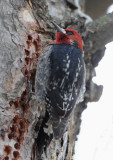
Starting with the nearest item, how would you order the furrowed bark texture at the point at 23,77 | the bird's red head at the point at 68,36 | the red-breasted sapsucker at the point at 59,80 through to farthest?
the furrowed bark texture at the point at 23,77 → the red-breasted sapsucker at the point at 59,80 → the bird's red head at the point at 68,36

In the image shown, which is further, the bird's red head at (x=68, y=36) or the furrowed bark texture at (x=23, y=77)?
the bird's red head at (x=68, y=36)

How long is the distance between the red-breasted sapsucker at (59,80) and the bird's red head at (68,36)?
0.07 metres

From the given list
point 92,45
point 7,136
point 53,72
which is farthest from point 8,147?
point 92,45

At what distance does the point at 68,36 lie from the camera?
350 cm

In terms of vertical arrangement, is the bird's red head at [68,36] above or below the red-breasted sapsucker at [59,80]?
above

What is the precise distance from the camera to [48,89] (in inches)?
119

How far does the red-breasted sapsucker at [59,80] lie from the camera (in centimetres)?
285

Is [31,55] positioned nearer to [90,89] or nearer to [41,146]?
[41,146]

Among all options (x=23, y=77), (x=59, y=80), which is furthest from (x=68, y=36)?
(x=23, y=77)

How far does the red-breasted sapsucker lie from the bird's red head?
7cm

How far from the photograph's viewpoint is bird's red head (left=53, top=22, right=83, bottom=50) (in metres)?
3.40

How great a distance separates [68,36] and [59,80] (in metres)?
0.78

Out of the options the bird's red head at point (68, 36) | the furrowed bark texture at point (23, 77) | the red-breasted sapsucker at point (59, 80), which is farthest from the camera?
the bird's red head at point (68, 36)

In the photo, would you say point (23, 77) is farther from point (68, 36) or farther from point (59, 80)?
point (68, 36)
